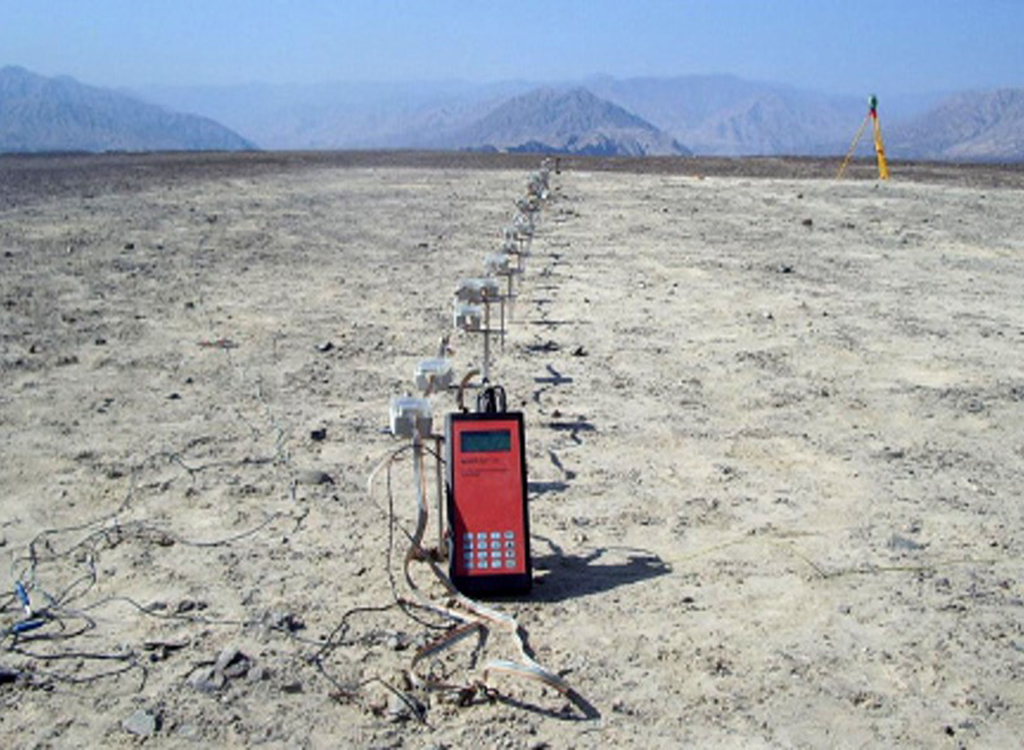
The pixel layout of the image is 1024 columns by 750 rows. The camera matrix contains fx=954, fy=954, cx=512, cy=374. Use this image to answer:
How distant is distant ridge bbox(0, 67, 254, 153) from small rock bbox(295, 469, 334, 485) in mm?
54327

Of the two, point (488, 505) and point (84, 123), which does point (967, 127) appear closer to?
point (84, 123)

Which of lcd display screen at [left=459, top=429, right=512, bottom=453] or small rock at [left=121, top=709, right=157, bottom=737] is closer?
small rock at [left=121, top=709, right=157, bottom=737]

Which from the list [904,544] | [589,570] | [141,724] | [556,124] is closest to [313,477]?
[589,570]

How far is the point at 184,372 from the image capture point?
21.5 ft

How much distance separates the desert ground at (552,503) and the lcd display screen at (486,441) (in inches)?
23.0

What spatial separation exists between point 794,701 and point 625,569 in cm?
98

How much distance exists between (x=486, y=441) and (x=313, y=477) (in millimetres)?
1388

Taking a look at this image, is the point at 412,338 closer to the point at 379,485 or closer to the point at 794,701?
the point at 379,485

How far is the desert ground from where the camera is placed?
3053 millimetres

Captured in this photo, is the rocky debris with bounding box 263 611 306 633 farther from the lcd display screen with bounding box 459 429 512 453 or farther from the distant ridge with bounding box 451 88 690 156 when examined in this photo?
the distant ridge with bounding box 451 88 690 156

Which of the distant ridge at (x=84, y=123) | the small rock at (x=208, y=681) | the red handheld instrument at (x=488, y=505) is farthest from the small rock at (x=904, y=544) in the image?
the distant ridge at (x=84, y=123)

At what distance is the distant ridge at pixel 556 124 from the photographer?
283 feet

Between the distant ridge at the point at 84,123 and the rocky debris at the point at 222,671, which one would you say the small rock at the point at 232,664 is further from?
the distant ridge at the point at 84,123

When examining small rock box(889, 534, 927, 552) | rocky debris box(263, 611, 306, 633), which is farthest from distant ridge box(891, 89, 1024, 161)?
rocky debris box(263, 611, 306, 633)
